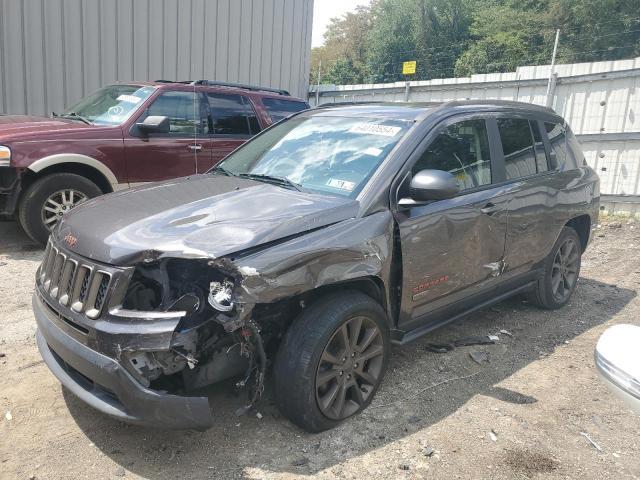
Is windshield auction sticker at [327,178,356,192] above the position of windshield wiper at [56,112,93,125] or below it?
below

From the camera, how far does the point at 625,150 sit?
366 inches

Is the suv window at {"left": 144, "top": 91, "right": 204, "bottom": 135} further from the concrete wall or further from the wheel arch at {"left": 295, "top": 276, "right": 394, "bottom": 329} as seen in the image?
the wheel arch at {"left": 295, "top": 276, "right": 394, "bottom": 329}

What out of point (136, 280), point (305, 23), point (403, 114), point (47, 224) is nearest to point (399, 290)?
point (403, 114)

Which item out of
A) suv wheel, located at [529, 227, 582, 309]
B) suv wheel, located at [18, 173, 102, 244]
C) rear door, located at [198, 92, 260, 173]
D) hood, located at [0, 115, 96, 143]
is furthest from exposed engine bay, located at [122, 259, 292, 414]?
rear door, located at [198, 92, 260, 173]

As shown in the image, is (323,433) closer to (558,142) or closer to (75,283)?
(75,283)

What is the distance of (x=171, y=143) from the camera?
21.6 feet

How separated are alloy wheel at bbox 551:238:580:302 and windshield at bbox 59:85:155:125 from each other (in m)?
4.98

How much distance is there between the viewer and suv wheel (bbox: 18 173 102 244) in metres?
5.79

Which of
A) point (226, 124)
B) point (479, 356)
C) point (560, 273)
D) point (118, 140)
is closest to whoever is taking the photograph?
point (479, 356)

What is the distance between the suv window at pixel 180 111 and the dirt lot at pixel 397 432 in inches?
126

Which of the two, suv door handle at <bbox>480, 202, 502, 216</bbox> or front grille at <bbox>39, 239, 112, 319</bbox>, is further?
suv door handle at <bbox>480, 202, 502, 216</bbox>

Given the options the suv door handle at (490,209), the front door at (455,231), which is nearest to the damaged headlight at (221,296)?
the front door at (455,231)

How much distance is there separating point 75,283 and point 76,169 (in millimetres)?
3848

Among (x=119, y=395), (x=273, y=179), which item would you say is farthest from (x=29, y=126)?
(x=119, y=395)
